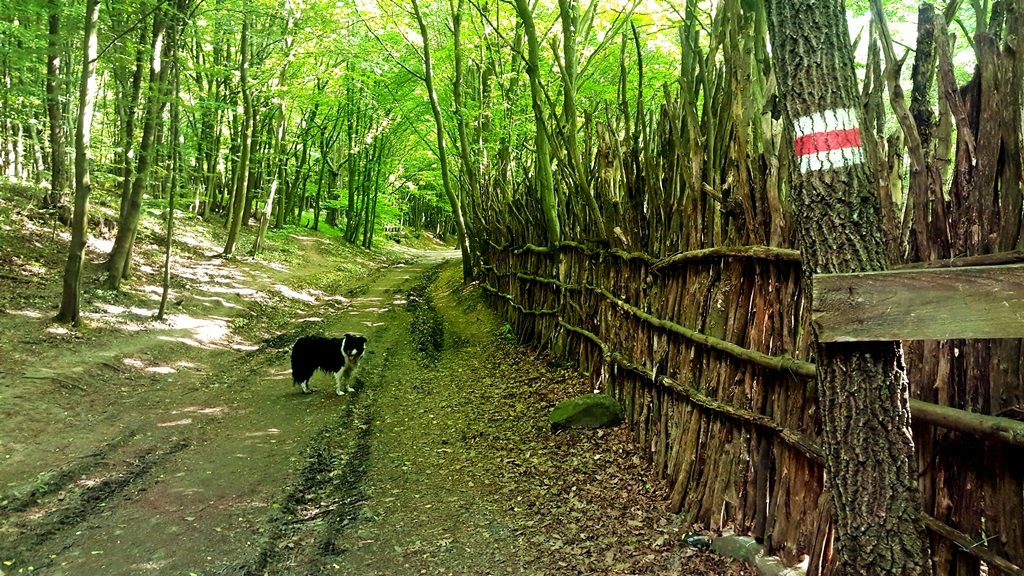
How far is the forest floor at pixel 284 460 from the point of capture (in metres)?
3.73

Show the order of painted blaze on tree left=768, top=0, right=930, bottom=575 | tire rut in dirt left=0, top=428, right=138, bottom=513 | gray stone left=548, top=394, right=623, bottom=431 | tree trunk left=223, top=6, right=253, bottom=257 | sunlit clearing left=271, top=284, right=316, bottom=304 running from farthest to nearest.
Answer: tree trunk left=223, top=6, right=253, bottom=257, sunlit clearing left=271, top=284, right=316, bottom=304, gray stone left=548, top=394, right=623, bottom=431, tire rut in dirt left=0, top=428, right=138, bottom=513, painted blaze on tree left=768, top=0, right=930, bottom=575

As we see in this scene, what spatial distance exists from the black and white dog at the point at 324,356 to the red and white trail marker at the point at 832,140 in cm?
623

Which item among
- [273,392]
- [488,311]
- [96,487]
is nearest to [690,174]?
[96,487]

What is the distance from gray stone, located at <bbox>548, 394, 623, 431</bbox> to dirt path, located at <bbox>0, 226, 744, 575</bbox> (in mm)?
154

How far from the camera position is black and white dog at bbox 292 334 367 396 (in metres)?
7.20

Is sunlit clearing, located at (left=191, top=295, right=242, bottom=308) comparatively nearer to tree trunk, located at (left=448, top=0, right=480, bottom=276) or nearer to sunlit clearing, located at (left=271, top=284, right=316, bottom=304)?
sunlit clearing, located at (left=271, top=284, right=316, bottom=304)

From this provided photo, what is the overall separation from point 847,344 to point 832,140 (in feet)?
2.10

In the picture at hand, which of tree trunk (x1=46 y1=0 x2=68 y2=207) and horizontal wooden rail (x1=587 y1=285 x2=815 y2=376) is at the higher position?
tree trunk (x1=46 y1=0 x2=68 y2=207)

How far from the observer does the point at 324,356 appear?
23.8 feet

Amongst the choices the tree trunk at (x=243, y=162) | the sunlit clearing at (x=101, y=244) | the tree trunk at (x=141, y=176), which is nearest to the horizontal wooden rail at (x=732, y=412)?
the tree trunk at (x=141, y=176)

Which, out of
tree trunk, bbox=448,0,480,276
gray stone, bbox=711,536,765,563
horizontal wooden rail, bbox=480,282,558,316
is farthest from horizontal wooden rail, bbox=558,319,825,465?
tree trunk, bbox=448,0,480,276

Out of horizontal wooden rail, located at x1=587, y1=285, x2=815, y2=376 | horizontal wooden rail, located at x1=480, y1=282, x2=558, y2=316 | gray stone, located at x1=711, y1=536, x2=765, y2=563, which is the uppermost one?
horizontal wooden rail, located at x1=587, y1=285, x2=815, y2=376

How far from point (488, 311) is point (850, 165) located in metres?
10.5

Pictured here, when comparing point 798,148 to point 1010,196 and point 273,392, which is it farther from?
point 273,392
